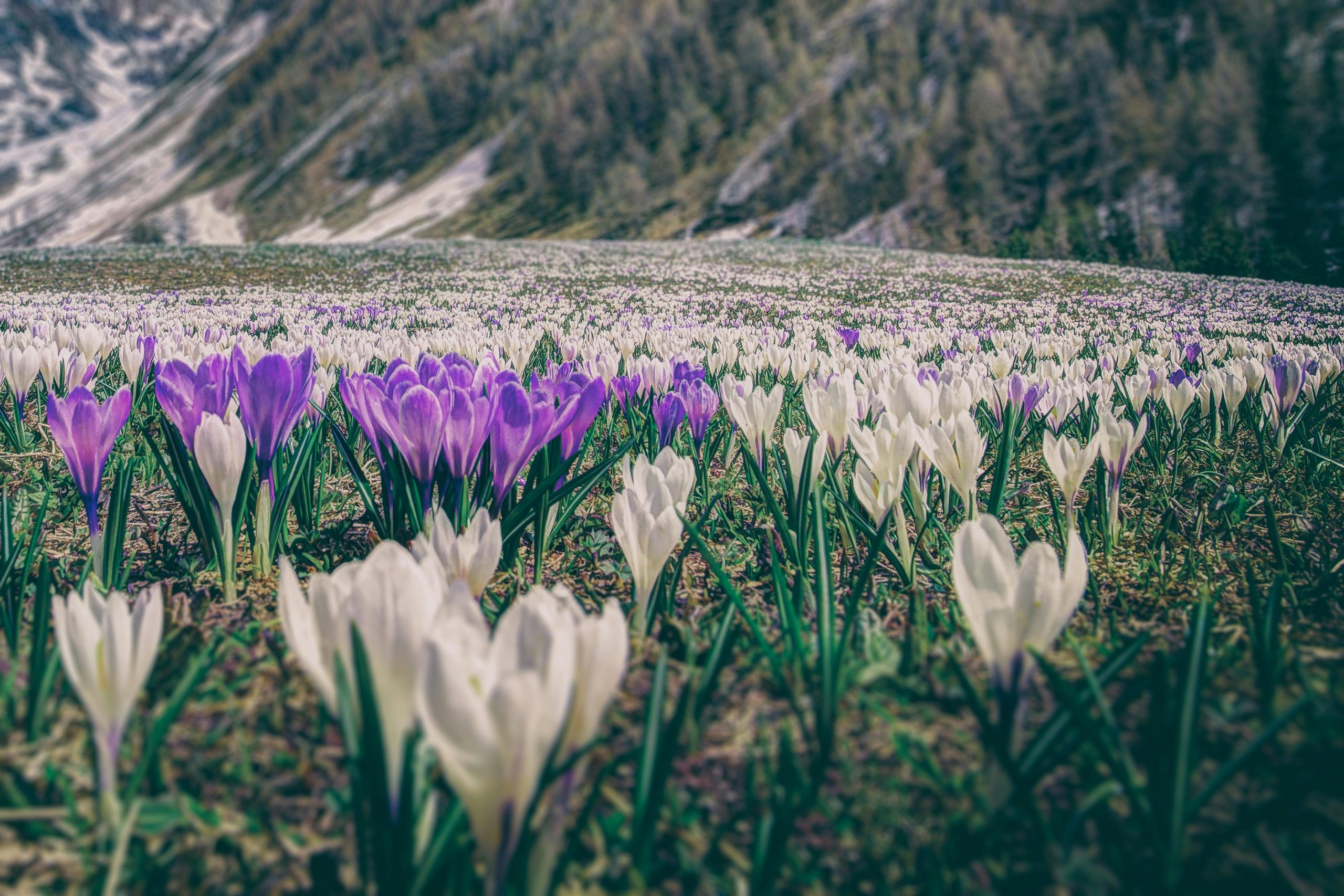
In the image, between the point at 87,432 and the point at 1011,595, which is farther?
the point at 87,432

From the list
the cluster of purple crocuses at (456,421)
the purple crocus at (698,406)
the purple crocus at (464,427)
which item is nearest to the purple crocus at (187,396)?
the cluster of purple crocuses at (456,421)

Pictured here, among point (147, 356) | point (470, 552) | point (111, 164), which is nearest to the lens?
point (470, 552)

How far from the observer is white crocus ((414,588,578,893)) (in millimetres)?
543

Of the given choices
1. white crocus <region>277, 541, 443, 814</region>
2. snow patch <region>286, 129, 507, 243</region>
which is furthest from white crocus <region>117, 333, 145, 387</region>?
snow patch <region>286, 129, 507, 243</region>

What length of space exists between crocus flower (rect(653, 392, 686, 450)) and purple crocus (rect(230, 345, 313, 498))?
94cm

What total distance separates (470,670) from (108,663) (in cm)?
40

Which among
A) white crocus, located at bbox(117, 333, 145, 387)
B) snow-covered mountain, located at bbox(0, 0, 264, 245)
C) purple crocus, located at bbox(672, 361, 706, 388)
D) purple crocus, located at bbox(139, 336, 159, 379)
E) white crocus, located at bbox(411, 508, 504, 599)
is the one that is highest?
snow-covered mountain, located at bbox(0, 0, 264, 245)

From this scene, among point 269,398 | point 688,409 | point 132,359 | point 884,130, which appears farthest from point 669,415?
point 884,130

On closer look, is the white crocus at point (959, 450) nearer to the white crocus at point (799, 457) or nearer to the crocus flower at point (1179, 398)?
the white crocus at point (799, 457)

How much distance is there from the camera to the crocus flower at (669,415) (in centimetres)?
199

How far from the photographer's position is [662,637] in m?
1.16

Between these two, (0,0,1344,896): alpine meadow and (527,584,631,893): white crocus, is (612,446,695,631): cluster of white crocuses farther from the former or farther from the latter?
(527,584,631,893): white crocus

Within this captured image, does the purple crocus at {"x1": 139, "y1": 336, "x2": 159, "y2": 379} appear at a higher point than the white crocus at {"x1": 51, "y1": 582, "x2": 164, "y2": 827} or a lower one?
higher

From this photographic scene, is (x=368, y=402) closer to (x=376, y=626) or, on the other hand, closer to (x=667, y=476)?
(x=667, y=476)
